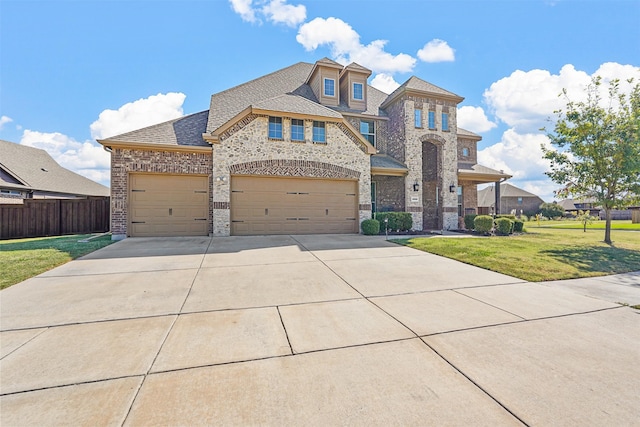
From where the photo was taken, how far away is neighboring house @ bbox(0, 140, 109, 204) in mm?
18156

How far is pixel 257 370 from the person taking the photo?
7.88ft

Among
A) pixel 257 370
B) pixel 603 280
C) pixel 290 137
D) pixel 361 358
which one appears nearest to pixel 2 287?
pixel 257 370

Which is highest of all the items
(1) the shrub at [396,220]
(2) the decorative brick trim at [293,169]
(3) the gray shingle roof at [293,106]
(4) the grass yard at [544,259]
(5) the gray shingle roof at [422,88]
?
(5) the gray shingle roof at [422,88]

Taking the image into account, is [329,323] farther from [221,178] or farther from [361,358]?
[221,178]

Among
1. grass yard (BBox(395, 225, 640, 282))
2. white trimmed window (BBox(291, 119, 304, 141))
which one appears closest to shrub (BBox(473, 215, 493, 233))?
grass yard (BBox(395, 225, 640, 282))

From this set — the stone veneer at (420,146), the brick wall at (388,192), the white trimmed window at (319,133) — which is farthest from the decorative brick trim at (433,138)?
the white trimmed window at (319,133)

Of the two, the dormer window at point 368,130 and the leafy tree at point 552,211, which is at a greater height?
the dormer window at point 368,130

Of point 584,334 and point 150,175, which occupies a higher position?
point 150,175

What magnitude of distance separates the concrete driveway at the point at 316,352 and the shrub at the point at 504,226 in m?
8.97

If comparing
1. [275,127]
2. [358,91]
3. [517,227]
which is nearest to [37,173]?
[275,127]

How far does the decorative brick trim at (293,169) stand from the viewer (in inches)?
458

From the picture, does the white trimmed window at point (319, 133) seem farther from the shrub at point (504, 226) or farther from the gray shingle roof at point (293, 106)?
the shrub at point (504, 226)

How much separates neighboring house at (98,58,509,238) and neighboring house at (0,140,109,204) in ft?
41.3

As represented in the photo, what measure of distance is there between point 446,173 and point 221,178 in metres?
12.1
